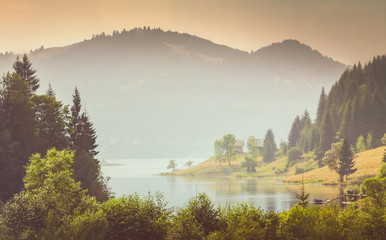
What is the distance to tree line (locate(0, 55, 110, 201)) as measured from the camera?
2872 inches

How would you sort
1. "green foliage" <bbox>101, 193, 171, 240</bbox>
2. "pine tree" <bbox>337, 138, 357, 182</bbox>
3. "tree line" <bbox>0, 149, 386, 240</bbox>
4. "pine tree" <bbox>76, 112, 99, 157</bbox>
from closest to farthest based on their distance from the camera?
"tree line" <bbox>0, 149, 386, 240</bbox>
"green foliage" <bbox>101, 193, 171, 240</bbox>
"pine tree" <bbox>76, 112, 99, 157</bbox>
"pine tree" <bbox>337, 138, 357, 182</bbox>

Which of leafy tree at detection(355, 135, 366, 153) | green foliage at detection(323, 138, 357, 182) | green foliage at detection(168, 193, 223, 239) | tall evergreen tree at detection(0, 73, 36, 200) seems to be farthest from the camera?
leafy tree at detection(355, 135, 366, 153)

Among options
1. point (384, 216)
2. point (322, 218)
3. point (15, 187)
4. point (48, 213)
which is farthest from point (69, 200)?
point (384, 216)

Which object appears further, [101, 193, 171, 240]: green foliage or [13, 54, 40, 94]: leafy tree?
[13, 54, 40, 94]: leafy tree

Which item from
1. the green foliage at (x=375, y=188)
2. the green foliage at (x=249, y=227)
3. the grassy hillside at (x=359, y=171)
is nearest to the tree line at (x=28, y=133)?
the green foliage at (x=249, y=227)

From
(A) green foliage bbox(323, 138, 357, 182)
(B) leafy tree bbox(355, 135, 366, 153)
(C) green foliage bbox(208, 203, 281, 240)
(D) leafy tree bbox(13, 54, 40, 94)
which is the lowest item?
(C) green foliage bbox(208, 203, 281, 240)

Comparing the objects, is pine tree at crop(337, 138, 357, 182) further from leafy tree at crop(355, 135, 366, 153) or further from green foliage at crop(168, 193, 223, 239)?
green foliage at crop(168, 193, 223, 239)

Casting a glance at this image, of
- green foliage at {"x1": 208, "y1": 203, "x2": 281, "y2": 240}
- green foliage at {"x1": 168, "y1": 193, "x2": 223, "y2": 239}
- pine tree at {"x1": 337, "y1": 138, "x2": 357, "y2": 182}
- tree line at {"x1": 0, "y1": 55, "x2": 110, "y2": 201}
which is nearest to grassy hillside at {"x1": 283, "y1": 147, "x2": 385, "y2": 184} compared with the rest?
pine tree at {"x1": 337, "y1": 138, "x2": 357, "y2": 182}

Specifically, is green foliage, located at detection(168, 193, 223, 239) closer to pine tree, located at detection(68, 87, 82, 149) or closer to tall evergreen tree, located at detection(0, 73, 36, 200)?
tall evergreen tree, located at detection(0, 73, 36, 200)

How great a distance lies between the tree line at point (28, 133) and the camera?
7294 cm

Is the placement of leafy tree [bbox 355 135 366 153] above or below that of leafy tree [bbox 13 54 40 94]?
below

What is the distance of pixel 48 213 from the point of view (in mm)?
49031

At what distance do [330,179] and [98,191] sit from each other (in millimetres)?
106765

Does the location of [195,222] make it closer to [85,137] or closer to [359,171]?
[85,137]
